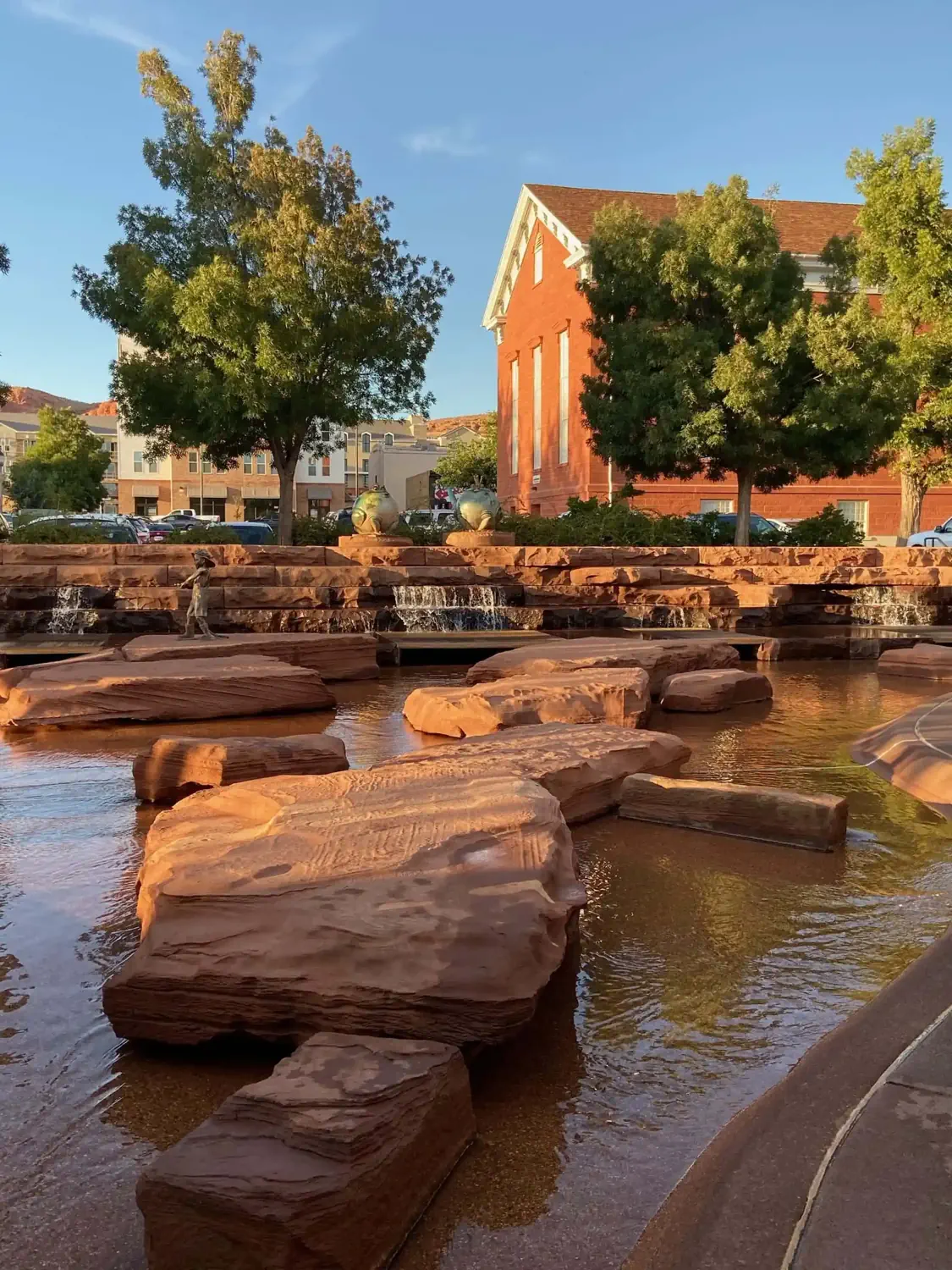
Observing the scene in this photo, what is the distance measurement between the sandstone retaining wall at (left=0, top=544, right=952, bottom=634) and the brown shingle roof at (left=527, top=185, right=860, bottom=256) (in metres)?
20.1

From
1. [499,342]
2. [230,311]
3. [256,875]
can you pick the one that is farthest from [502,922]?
[499,342]

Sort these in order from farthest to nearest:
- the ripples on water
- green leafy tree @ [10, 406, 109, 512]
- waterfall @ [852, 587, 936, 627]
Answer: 1. green leafy tree @ [10, 406, 109, 512]
2. waterfall @ [852, 587, 936, 627]
3. the ripples on water

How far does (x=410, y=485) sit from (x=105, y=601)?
61835 millimetres

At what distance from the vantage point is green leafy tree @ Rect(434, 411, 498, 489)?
181 feet

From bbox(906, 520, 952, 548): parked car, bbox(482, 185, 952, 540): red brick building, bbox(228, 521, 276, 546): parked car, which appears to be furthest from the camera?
bbox(482, 185, 952, 540): red brick building

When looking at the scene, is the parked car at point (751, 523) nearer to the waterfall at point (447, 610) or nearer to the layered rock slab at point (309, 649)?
the waterfall at point (447, 610)

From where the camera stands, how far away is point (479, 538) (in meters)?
16.3

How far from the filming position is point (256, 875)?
108 inches

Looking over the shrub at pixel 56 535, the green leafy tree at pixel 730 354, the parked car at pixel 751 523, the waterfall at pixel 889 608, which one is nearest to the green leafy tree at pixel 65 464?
the shrub at pixel 56 535

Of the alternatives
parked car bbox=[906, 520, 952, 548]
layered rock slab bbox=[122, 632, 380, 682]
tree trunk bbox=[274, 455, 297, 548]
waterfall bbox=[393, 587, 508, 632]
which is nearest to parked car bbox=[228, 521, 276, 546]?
tree trunk bbox=[274, 455, 297, 548]

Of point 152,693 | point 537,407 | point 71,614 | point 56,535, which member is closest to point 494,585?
Result: point 71,614

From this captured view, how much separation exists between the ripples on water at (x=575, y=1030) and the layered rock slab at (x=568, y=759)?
0.68 ft

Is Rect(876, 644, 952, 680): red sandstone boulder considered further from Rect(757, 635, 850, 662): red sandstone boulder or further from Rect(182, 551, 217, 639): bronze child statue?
Rect(182, 551, 217, 639): bronze child statue

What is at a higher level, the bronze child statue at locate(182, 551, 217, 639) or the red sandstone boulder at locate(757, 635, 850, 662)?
the bronze child statue at locate(182, 551, 217, 639)
